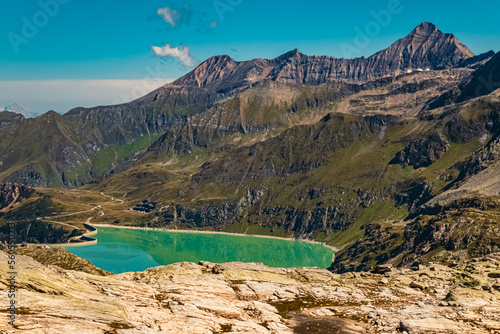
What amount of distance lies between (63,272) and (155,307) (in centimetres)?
1878

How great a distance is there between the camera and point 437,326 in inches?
2945

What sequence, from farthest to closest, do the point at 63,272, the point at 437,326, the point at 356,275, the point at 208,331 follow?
the point at 356,275 → the point at 63,272 → the point at 437,326 → the point at 208,331

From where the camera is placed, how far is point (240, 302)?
8669cm

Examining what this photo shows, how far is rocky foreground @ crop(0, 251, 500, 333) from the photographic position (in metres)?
65.5

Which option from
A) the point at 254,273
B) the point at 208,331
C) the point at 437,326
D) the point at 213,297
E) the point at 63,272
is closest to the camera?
the point at 208,331

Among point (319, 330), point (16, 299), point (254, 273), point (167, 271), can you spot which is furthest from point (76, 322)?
point (254, 273)

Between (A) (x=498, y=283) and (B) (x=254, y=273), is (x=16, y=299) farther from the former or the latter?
(A) (x=498, y=283)

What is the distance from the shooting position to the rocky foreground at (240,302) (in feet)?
215
